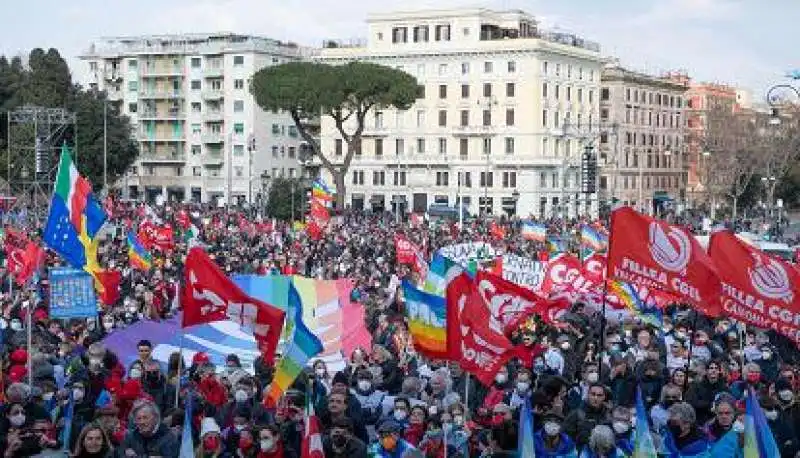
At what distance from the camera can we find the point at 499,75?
7925 cm

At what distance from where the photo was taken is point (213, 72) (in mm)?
87625

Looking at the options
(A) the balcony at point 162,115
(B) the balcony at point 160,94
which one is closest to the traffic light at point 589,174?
(B) the balcony at point 160,94

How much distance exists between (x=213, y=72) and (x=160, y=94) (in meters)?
4.69

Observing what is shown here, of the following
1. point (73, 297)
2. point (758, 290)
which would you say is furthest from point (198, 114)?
point (758, 290)

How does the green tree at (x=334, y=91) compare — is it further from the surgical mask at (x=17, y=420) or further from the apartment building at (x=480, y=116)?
the surgical mask at (x=17, y=420)

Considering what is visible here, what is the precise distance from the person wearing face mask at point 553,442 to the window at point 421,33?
7210cm

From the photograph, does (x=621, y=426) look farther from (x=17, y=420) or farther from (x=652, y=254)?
(x=17, y=420)

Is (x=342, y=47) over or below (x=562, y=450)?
over

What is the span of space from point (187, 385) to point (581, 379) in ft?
12.4

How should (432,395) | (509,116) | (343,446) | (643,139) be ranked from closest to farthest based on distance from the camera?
(343,446), (432,395), (509,116), (643,139)

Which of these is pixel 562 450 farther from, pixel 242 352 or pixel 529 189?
pixel 529 189

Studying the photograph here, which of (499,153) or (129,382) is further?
(499,153)

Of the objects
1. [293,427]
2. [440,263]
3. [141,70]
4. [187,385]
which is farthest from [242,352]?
[141,70]

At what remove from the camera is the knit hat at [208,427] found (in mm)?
10070
